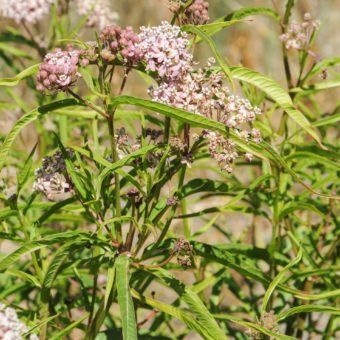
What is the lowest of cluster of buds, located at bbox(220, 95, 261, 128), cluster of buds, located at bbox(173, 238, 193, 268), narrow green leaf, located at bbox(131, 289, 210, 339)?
narrow green leaf, located at bbox(131, 289, 210, 339)

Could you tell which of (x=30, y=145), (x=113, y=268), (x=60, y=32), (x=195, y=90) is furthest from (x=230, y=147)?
(x=30, y=145)

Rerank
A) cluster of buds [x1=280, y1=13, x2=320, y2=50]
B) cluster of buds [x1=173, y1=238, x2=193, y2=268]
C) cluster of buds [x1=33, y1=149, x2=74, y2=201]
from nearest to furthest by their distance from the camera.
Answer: cluster of buds [x1=173, y1=238, x2=193, y2=268] < cluster of buds [x1=33, y1=149, x2=74, y2=201] < cluster of buds [x1=280, y1=13, x2=320, y2=50]

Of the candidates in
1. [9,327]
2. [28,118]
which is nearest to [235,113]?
[28,118]

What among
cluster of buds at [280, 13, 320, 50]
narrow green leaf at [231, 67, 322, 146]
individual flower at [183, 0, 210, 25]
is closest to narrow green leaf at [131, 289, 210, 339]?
narrow green leaf at [231, 67, 322, 146]

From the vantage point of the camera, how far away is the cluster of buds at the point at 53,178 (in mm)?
1360

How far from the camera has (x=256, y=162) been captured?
189 centimetres

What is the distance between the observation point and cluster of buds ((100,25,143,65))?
1204mm

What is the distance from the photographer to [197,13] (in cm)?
132

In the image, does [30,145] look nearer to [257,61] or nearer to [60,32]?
[257,61]

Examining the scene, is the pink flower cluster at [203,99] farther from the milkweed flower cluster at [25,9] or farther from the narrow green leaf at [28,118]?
the milkweed flower cluster at [25,9]

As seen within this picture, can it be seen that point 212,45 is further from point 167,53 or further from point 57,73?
point 57,73

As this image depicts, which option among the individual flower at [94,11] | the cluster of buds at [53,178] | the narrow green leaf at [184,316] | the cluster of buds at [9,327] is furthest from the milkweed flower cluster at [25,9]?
the cluster of buds at [9,327]

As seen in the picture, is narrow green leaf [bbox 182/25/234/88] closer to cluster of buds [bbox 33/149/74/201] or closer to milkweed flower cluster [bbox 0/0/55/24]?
cluster of buds [bbox 33/149/74/201]

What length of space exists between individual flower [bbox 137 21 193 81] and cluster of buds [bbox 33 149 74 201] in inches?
11.8
